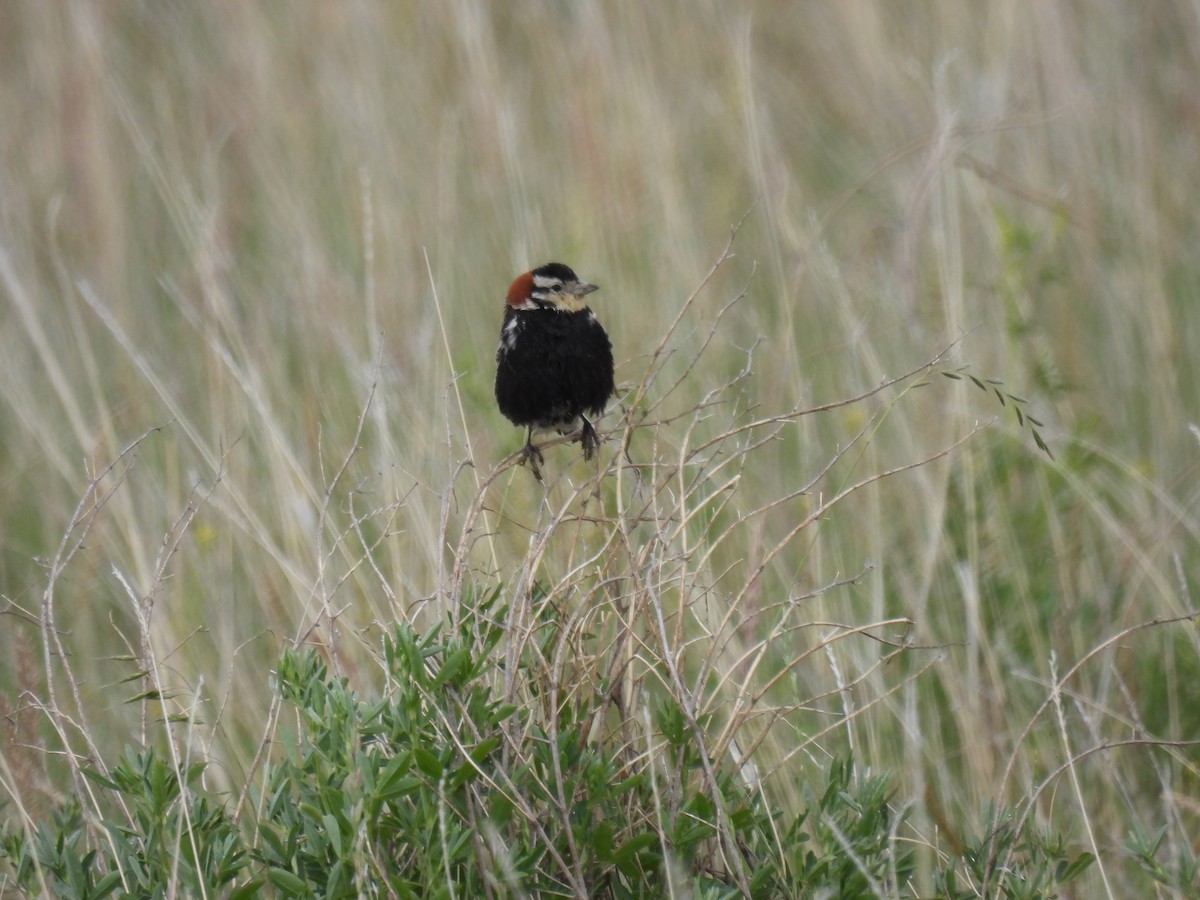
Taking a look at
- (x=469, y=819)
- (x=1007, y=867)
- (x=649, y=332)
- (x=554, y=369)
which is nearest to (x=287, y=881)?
(x=469, y=819)

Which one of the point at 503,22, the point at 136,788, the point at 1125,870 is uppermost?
the point at 503,22

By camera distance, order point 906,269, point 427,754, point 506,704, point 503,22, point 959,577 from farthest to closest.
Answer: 1. point 503,22
2. point 906,269
3. point 959,577
4. point 506,704
5. point 427,754

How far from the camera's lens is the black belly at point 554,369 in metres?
3.85

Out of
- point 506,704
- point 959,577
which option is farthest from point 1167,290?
point 506,704

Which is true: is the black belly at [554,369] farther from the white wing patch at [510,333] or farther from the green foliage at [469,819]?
the green foliage at [469,819]

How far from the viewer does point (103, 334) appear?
548 centimetres

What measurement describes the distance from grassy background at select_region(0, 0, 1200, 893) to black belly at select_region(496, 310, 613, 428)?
0.36 feet

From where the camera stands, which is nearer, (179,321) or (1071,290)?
(1071,290)

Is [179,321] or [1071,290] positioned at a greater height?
[179,321]

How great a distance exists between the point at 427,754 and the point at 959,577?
1.95 metres

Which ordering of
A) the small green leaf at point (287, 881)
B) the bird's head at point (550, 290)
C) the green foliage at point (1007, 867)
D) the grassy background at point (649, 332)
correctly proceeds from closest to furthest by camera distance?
the small green leaf at point (287, 881)
the green foliage at point (1007, 867)
the grassy background at point (649, 332)
the bird's head at point (550, 290)

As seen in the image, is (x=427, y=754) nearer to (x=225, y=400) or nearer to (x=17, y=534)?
(x=225, y=400)

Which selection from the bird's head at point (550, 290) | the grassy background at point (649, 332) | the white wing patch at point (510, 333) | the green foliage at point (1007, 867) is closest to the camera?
the green foliage at point (1007, 867)

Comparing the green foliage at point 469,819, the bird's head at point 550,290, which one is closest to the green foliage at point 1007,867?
the green foliage at point 469,819
